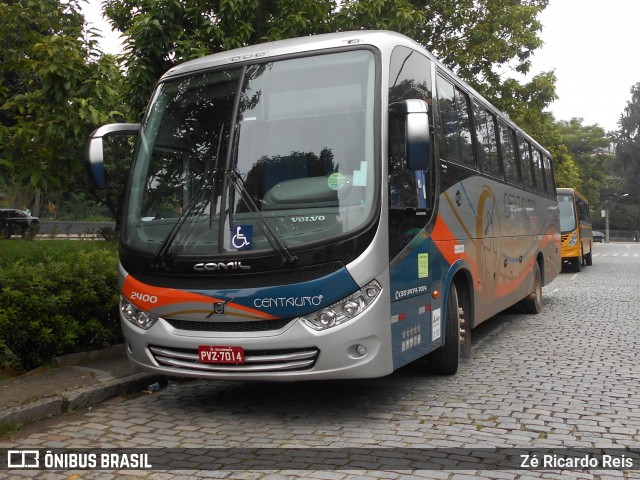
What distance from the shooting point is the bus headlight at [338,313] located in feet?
17.7

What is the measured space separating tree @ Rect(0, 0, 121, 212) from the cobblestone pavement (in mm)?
2771

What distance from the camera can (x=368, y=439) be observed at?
523cm

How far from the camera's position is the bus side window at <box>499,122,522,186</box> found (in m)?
10.5

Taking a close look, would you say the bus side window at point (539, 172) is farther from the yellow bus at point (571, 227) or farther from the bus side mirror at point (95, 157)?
the yellow bus at point (571, 227)

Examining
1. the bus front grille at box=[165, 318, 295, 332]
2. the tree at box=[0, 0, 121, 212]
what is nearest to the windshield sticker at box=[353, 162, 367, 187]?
the bus front grille at box=[165, 318, 295, 332]

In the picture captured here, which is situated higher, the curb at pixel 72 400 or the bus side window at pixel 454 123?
the bus side window at pixel 454 123

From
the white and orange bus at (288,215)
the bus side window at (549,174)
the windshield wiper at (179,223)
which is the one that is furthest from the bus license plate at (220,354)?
the bus side window at (549,174)

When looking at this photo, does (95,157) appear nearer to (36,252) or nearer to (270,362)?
(270,362)

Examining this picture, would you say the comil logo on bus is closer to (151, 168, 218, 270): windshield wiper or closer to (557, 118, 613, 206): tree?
(151, 168, 218, 270): windshield wiper

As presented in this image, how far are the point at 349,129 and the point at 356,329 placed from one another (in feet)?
5.23

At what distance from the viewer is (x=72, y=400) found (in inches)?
240

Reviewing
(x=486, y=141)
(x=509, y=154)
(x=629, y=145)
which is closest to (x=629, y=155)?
(x=629, y=145)

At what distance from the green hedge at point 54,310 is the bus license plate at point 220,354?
2.05 meters

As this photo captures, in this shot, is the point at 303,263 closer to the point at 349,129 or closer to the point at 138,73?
the point at 349,129
